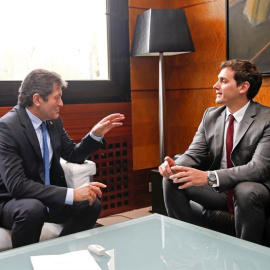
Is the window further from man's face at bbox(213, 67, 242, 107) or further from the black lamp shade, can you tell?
man's face at bbox(213, 67, 242, 107)

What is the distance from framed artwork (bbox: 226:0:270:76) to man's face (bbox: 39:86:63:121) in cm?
177

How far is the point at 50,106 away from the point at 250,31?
1.92 meters

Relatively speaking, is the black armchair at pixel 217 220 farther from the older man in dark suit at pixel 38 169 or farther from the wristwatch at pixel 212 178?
the older man in dark suit at pixel 38 169

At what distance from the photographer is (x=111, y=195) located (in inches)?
167

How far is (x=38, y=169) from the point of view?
266 cm

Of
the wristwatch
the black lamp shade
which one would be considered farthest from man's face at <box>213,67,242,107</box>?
the black lamp shade

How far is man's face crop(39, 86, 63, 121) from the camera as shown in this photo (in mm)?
2693

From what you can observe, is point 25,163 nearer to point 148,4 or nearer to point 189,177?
point 189,177

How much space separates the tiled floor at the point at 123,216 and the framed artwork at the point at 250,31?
1705 mm

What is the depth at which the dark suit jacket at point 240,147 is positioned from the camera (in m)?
2.67

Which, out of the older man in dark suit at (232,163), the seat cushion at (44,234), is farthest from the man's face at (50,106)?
the older man in dark suit at (232,163)

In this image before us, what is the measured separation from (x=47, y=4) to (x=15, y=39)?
0.44m

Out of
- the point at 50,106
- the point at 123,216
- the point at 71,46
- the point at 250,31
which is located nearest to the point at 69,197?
the point at 50,106

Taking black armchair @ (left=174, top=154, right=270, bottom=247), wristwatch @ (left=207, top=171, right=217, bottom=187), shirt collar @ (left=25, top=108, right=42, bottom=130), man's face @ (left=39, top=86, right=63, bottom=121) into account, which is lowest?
black armchair @ (left=174, top=154, right=270, bottom=247)
